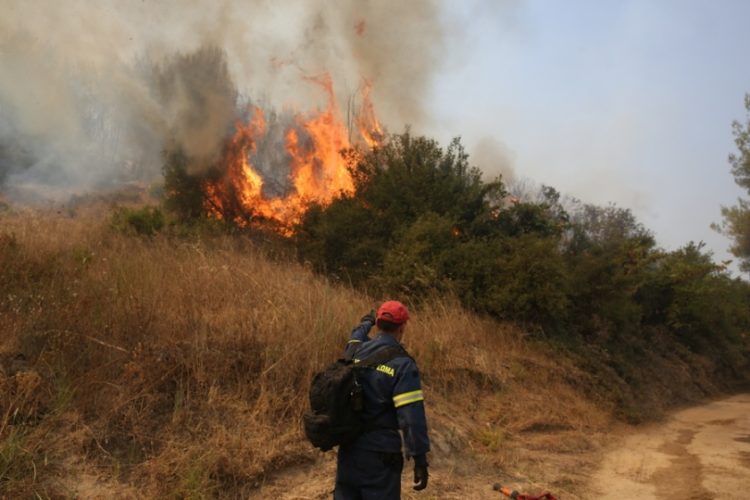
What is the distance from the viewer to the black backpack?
3.65 meters

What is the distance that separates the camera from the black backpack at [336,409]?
12.0 ft

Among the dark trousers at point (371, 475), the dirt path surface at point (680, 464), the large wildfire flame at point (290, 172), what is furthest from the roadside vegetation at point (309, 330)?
the dark trousers at point (371, 475)

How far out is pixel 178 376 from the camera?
5590 millimetres

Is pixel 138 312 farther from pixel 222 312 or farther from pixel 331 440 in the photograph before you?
pixel 331 440

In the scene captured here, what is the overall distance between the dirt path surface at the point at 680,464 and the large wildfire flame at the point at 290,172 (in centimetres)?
998

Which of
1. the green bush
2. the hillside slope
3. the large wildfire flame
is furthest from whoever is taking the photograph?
the large wildfire flame

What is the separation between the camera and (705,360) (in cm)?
1800

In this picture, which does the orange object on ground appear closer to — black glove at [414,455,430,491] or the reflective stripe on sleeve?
black glove at [414,455,430,491]

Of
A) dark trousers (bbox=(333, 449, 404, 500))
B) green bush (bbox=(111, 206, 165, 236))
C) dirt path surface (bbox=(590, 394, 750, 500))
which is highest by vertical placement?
green bush (bbox=(111, 206, 165, 236))

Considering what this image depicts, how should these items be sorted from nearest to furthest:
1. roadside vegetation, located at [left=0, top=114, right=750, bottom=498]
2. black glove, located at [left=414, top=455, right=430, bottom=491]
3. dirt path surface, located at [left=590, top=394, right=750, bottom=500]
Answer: black glove, located at [left=414, top=455, right=430, bottom=491]
roadside vegetation, located at [left=0, top=114, right=750, bottom=498]
dirt path surface, located at [left=590, top=394, right=750, bottom=500]

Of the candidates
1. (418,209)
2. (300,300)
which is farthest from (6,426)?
(418,209)

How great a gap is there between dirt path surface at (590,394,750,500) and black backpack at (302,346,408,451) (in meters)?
4.10

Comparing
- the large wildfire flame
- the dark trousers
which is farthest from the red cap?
the large wildfire flame

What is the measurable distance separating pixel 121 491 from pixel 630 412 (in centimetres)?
1003
